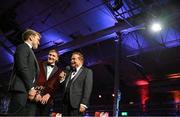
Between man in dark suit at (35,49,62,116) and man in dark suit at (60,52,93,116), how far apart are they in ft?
0.39

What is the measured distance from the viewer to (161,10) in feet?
22.3

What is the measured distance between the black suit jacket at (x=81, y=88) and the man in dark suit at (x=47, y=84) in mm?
180

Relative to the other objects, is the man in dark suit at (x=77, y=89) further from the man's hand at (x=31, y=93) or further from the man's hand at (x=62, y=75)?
the man's hand at (x=31, y=93)

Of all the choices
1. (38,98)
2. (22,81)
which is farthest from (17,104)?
(38,98)

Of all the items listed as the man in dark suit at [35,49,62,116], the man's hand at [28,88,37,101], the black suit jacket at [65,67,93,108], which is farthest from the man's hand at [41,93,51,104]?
the black suit jacket at [65,67,93,108]

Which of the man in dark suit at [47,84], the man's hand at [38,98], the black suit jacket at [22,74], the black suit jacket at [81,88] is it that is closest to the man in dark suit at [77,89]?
the black suit jacket at [81,88]

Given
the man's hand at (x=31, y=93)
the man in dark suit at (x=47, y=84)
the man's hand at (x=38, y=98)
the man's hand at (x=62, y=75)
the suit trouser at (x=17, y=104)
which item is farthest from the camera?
the man's hand at (x=62, y=75)

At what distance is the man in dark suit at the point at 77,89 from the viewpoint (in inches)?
107

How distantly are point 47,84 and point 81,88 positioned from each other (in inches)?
15.5

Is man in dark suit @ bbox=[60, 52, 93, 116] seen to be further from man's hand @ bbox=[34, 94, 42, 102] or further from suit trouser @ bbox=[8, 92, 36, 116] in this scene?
suit trouser @ bbox=[8, 92, 36, 116]

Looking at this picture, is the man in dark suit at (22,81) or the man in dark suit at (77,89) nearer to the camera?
the man in dark suit at (22,81)

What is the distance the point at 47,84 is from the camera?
115 inches

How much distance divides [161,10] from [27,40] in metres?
4.99

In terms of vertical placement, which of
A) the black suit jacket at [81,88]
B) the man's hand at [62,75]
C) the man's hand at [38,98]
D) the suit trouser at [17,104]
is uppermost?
the man's hand at [62,75]
